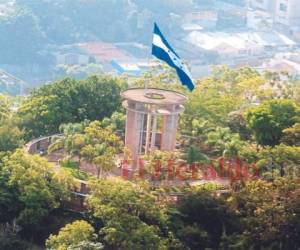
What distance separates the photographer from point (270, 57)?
87750 millimetres

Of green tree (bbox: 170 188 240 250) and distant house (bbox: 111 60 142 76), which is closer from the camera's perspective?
green tree (bbox: 170 188 240 250)

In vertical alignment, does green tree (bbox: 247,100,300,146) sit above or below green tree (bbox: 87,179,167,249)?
above

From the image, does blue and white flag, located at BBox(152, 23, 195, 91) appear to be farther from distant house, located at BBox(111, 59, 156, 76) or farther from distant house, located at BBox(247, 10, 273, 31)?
distant house, located at BBox(247, 10, 273, 31)

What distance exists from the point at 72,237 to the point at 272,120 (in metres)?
10.2

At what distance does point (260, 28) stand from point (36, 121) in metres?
67.0

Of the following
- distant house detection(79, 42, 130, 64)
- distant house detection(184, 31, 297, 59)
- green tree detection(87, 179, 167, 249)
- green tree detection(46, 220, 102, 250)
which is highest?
distant house detection(184, 31, 297, 59)

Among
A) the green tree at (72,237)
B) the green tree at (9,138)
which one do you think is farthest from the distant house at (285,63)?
the green tree at (72,237)

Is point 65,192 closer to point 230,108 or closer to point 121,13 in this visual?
point 230,108

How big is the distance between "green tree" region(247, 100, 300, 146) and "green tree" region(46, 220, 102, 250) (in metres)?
9.17

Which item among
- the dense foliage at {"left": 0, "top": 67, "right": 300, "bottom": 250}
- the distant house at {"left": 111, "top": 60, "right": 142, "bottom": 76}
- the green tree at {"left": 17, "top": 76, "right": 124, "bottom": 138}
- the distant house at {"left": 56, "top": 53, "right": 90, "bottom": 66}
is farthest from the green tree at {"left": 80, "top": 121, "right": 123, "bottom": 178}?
the distant house at {"left": 56, "top": 53, "right": 90, "bottom": 66}

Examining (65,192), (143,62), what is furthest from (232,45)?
(65,192)

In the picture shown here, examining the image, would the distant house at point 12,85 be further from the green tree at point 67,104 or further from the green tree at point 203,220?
the green tree at point 203,220

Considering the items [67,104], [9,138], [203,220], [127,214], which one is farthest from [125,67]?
[127,214]

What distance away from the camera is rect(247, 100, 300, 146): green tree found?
3025cm
